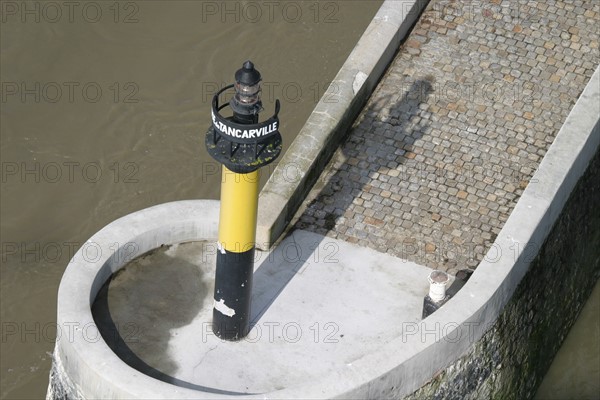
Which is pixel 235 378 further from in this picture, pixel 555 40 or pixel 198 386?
pixel 555 40

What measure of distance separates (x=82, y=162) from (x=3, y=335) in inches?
128

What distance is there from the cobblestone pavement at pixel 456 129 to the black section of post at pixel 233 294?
76.1 inches

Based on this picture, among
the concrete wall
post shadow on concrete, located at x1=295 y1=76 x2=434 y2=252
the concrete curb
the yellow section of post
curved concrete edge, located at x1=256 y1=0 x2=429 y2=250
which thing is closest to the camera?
the yellow section of post

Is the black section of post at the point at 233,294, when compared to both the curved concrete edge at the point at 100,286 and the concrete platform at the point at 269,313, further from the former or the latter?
the curved concrete edge at the point at 100,286

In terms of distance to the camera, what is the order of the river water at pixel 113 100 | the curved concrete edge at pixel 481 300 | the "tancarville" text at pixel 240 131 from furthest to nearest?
the river water at pixel 113 100
the curved concrete edge at pixel 481 300
the "tancarville" text at pixel 240 131

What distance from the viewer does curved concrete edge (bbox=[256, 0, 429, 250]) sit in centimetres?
1529

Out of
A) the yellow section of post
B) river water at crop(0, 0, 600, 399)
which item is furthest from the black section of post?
river water at crop(0, 0, 600, 399)

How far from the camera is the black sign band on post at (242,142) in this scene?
12.5 metres

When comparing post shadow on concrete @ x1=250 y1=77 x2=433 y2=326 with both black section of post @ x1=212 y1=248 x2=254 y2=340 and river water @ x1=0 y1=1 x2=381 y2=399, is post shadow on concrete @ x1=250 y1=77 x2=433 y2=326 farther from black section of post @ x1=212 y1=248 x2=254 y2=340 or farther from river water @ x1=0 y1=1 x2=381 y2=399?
river water @ x1=0 y1=1 x2=381 y2=399

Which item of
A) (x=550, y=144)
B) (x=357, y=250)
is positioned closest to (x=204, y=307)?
(x=357, y=250)

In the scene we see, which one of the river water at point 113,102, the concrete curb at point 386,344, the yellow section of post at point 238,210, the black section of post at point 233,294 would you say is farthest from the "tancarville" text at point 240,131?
the river water at point 113,102

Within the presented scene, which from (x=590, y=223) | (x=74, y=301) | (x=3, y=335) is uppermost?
(x=74, y=301)

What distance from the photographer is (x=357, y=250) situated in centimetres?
1530

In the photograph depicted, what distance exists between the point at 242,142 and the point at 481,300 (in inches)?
123
